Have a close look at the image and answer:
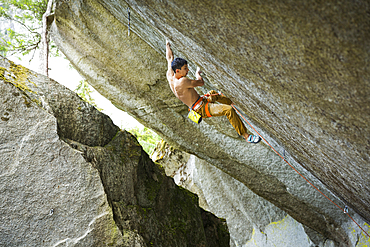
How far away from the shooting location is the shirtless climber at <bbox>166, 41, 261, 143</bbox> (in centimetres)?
411

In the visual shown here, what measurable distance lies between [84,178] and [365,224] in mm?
5951

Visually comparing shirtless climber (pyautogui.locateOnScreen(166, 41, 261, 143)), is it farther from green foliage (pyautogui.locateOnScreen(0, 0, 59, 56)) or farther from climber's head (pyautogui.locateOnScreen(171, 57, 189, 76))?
green foliage (pyautogui.locateOnScreen(0, 0, 59, 56))

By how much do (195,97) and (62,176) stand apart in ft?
7.36

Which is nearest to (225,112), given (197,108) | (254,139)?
(197,108)

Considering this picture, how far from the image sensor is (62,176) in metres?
4.04

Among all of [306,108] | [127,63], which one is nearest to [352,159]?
[306,108]

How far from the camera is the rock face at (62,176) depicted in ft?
12.5

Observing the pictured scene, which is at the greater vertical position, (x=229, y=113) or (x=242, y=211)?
(x=229, y=113)

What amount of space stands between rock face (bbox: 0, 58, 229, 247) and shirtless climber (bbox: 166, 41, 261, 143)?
1654mm

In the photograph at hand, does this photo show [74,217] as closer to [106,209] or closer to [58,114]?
[106,209]

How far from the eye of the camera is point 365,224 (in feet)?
20.4

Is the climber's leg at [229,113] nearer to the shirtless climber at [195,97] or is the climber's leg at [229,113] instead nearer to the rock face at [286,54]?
the shirtless climber at [195,97]

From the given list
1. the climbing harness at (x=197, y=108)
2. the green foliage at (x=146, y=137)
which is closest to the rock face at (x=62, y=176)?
the climbing harness at (x=197, y=108)

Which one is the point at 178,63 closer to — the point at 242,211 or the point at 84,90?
the point at 242,211
